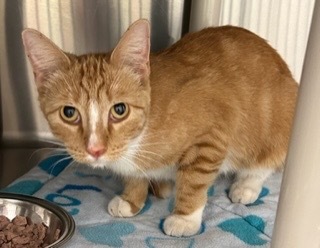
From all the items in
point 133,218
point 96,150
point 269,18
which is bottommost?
point 133,218

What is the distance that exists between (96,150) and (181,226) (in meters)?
0.29

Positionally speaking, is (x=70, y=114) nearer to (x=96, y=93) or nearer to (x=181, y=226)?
(x=96, y=93)

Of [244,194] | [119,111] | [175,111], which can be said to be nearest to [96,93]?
[119,111]

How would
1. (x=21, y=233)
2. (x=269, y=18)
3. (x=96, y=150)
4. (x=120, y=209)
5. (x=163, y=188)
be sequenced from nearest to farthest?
(x=96, y=150), (x=21, y=233), (x=120, y=209), (x=163, y=188), (x=269, y=18)

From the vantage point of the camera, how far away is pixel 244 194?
1.49 metres

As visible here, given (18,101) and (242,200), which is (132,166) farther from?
(18,101)

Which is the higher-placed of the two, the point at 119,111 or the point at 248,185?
the point at 119,111

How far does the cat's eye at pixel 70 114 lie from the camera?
3.98ft

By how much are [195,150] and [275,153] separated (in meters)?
0.25

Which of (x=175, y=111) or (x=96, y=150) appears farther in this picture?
(x=175, y=111)

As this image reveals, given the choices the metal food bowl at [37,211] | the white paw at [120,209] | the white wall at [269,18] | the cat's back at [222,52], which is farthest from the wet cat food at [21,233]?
the white wall at [269,18]

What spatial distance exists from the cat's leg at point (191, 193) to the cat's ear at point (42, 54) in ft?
1.15

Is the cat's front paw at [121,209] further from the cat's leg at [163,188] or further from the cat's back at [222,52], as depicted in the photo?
the cat's back at [222,52]

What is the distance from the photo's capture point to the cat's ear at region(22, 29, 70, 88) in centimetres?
118
